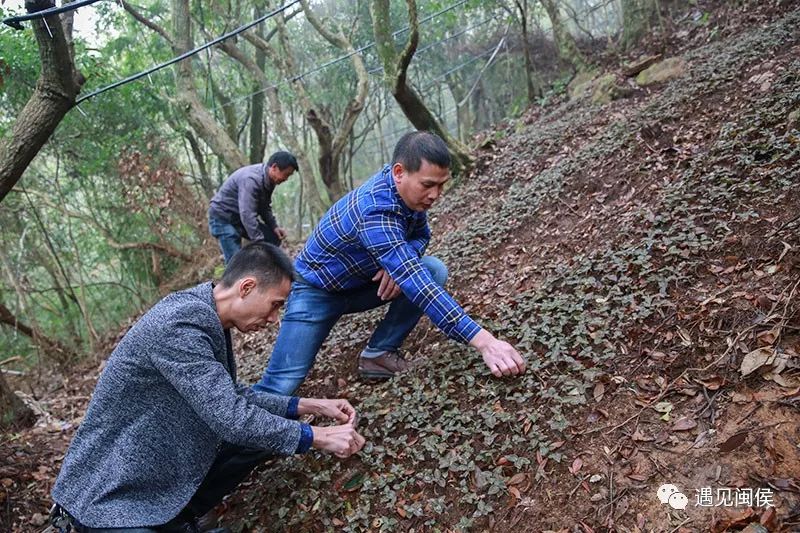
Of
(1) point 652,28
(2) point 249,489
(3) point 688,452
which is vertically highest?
(1) point 652,28

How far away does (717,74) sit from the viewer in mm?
6336

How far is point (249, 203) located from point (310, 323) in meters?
3.13

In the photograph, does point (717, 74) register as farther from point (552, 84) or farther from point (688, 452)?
point (552, 84)

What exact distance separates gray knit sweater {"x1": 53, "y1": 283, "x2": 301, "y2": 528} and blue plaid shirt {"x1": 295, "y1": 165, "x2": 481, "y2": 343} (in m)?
1.00

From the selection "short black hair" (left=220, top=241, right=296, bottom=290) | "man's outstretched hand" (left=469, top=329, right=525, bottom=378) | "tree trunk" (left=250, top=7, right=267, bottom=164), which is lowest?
"man's outstretched hand" (left=469, top=329, right=525, bottom=378)

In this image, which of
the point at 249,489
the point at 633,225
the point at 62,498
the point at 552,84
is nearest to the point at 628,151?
the point at 633,225

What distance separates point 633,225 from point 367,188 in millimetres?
2196

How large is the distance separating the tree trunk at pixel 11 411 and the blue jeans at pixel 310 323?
9.59 feet

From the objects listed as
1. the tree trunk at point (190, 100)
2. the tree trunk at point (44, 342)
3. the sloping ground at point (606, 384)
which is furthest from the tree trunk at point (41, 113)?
the tree trunk at point (190, 100)

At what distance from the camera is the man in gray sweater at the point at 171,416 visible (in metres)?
2.24

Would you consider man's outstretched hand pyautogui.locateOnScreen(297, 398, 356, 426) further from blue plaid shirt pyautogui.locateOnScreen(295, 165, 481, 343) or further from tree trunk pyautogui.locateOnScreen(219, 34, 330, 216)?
tree trunk pyautogui.locateOnScreen(219, 34, 330, 216)

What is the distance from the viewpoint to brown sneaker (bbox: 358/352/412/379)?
3.74 meters

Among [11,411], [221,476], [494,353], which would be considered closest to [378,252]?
[494,353]

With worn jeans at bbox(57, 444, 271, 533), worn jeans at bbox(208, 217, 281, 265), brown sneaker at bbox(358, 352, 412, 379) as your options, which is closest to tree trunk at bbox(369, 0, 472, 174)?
worn jeans at bbox(208, 217, 281, 265)
